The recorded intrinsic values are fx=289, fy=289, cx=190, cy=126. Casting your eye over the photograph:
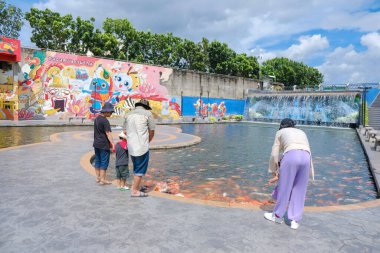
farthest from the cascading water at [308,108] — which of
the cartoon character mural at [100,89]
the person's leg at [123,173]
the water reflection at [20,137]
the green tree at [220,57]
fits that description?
the person's leg at [123,173]

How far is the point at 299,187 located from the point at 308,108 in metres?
38.0

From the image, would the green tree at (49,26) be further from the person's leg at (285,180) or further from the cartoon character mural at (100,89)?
the person's leg at (285,180)

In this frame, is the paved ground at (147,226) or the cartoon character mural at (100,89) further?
the cartoon character mural at (100,89)

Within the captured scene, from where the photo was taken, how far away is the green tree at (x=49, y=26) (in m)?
40.5

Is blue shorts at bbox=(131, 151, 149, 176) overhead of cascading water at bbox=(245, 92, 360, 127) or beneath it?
beneath

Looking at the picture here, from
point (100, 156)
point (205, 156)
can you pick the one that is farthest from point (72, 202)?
point (205, 156)

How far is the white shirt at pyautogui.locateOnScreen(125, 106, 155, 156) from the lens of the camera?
4.98 meters

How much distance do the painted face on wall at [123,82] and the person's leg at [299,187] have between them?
30.1 m

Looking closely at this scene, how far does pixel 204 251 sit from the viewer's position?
132 inches

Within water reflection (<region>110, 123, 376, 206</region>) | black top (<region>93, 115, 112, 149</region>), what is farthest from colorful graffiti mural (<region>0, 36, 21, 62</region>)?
black top (<region>93, 115, 112, 149</region>)

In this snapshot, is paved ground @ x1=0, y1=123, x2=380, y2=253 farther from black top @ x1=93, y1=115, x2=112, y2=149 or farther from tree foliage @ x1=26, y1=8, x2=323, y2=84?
tree foliage @ x1=26, y1=8, x2=323, y2=84

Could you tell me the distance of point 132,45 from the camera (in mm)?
46812

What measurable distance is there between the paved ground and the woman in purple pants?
0.75 ft

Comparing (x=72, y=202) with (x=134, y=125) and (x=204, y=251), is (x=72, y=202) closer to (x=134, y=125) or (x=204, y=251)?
(x=134, y=125)
